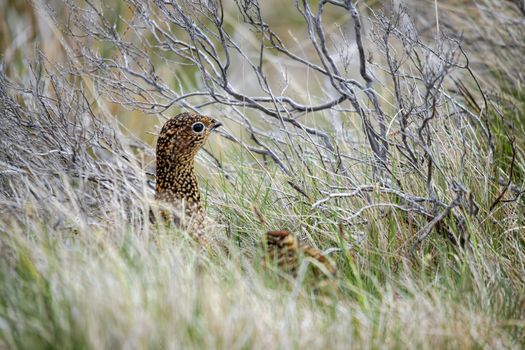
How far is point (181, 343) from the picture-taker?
261 centimetres

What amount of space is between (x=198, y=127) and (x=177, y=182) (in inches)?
14.0

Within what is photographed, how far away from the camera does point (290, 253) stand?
3531 mm

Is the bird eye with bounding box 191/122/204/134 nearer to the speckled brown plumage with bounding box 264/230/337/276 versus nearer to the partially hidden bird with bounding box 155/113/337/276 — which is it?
the partially hidden bird with bounding box 155/113/337/276

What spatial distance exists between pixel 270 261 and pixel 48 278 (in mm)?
1024

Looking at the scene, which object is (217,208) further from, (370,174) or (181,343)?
(181,343)

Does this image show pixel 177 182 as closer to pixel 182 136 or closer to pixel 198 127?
pixel 182 136

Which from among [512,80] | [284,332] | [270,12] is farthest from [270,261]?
[270,12]

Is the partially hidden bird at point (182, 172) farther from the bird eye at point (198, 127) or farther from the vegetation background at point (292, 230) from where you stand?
the vegetation background at point (292, 230)

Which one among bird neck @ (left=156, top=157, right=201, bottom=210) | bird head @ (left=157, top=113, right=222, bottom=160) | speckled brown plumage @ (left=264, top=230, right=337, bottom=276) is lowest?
speckled brown plumage @ (left=264, top=230, right=337, bottom=276)

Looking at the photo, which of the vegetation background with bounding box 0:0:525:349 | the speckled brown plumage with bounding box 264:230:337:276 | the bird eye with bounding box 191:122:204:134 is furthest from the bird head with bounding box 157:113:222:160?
the speckled brown plumage with bounding box 264:230:337:276

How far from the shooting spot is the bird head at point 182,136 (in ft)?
13.6

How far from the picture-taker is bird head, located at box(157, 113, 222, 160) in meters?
4.15

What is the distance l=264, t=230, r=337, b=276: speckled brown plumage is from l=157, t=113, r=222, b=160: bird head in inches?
31.7

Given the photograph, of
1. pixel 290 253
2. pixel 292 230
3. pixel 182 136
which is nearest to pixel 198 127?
pixel 182 136
